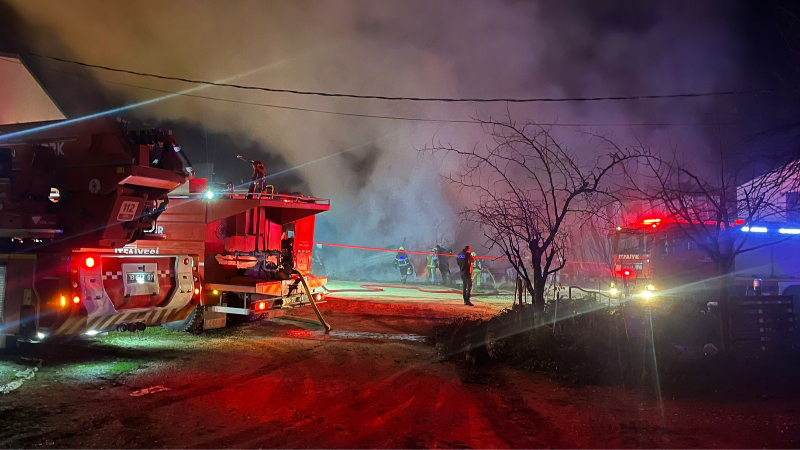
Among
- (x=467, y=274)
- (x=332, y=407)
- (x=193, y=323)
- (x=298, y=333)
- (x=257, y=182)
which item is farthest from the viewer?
(x=467, y=274)

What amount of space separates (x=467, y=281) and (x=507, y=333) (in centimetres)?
633

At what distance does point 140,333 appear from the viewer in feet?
29.6

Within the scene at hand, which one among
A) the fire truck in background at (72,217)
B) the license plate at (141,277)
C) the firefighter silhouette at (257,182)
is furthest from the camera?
the firefighter silhouette at (257,182)

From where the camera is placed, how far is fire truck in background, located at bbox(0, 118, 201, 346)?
6.29 meters

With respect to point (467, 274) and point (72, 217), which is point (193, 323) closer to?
point (72, 217)

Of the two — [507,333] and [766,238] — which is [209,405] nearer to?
[507,333]

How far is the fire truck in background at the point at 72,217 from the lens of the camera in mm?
6285

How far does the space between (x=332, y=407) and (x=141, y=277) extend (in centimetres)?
388

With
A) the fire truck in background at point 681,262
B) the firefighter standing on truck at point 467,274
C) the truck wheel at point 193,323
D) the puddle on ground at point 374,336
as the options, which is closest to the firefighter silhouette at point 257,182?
the truck wheel at point 193,323

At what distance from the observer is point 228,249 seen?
9.08 metres

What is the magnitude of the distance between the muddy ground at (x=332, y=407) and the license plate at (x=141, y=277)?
1.11m

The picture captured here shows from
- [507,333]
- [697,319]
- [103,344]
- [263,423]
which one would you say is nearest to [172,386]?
[263,423]

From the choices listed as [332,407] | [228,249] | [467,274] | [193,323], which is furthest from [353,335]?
[467,274]

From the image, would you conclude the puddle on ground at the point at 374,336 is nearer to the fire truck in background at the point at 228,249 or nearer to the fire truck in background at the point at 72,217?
the fire truck in background at the point at 228,249
